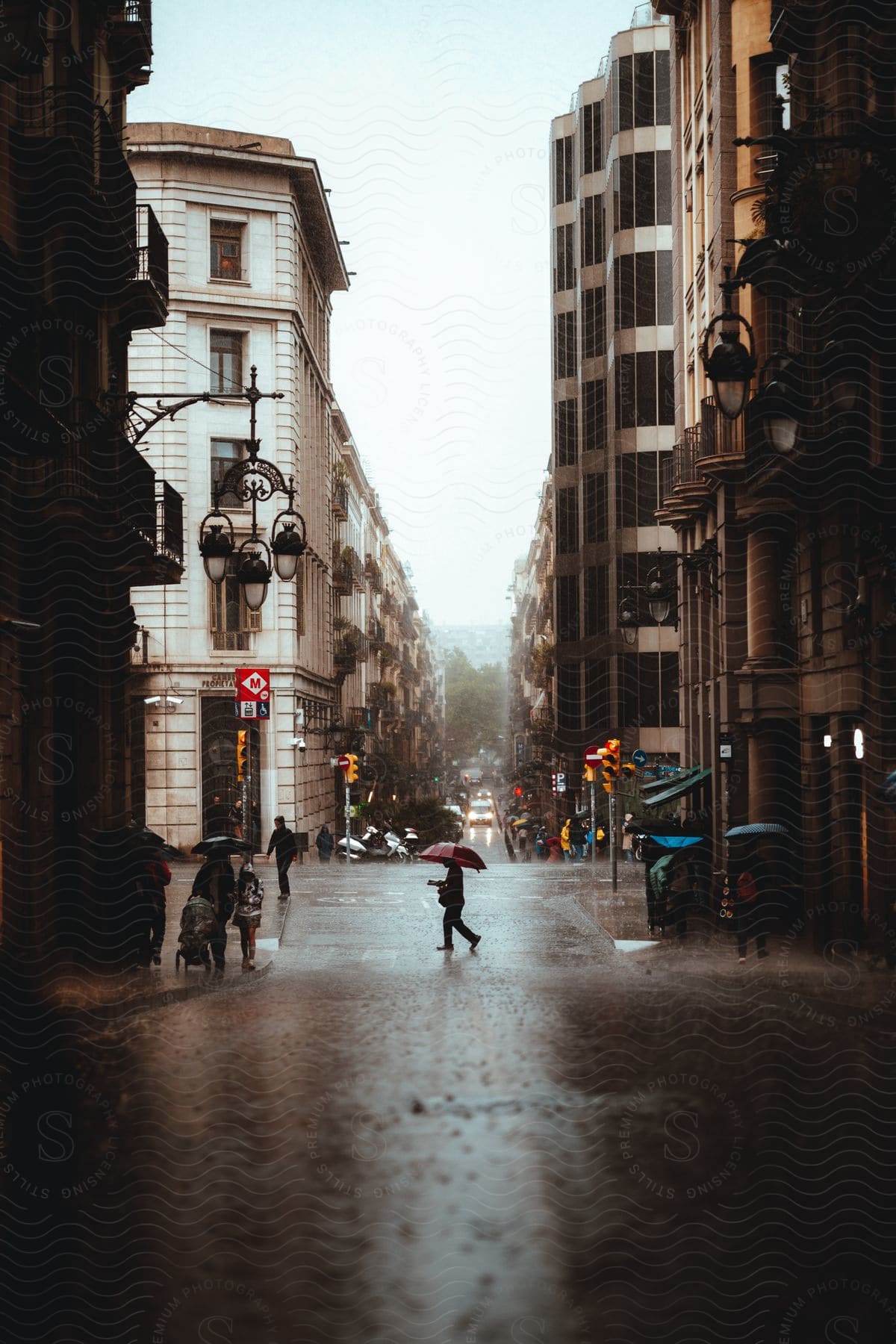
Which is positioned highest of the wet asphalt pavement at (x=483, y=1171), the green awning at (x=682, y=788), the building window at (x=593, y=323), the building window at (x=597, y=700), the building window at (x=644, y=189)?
the building window at (x=644, y=189)

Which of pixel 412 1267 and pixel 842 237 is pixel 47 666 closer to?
pixel 842 237

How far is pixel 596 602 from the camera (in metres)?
55.9

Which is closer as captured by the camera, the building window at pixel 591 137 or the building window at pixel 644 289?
the building window at pixel 644 289

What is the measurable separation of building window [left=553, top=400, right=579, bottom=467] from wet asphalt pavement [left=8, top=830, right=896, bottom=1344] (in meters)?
46.2

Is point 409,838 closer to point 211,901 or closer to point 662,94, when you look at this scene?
point 662,94

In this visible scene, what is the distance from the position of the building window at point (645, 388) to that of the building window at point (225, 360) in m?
13.1

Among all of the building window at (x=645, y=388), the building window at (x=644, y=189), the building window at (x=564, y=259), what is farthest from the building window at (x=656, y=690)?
the building window at (x=564, y=259)

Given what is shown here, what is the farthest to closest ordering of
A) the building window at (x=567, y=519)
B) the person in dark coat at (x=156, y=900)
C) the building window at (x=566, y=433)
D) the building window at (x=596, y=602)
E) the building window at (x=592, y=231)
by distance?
the building window at (x=566, y=433) → the building window at (x=567, y=519) → the building window at (x=592, y=231) → the building window at (x=596, y=602) → the person in dark coat at (x=156, y=900)

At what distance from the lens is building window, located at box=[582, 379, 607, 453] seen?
56562 mm

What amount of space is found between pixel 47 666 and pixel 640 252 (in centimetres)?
3606

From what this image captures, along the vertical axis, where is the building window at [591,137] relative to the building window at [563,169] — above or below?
below

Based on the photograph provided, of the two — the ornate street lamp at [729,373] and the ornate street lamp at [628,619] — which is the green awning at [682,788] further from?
the ornate street lamp at [729,373]

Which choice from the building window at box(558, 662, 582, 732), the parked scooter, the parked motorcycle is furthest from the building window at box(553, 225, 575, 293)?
the parked motorcycle

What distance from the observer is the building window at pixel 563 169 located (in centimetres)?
6406
